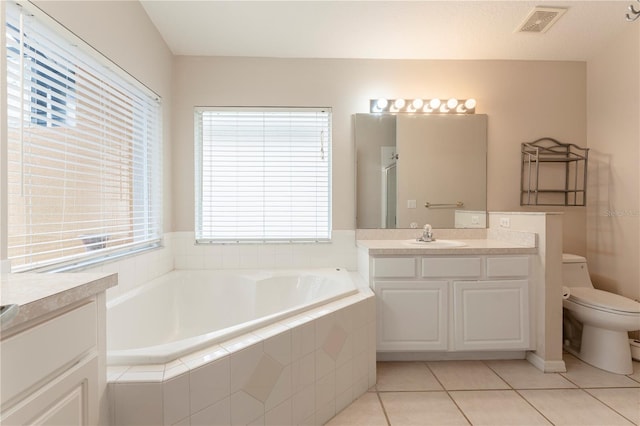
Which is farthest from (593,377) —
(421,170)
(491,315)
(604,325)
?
(421,170)

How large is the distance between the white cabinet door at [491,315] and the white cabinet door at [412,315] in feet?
0.35

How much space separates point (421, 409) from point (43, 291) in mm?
1734

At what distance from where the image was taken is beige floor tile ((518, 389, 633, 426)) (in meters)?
1.55

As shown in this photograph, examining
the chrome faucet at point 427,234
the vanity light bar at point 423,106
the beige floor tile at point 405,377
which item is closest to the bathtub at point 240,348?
the beige floor tile at point 405,377

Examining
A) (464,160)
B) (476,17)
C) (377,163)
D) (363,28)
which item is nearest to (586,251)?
(464,160)

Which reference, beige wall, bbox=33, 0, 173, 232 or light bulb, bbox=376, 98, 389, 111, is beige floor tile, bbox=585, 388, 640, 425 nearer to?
light bulb, bbox=376, 98, 389, 111

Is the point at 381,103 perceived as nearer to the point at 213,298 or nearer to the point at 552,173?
the point at 552,173

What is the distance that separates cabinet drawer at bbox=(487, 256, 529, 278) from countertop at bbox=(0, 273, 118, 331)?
6.99 feet

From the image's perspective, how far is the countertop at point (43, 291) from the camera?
0.64 meters

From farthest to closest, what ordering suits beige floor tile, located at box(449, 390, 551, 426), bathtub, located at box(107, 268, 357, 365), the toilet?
1. the toilet
2. bathtub, located at box(107, 268, 357, 365)
3. beige floor tile, located at box(449, 390, 551, 426)

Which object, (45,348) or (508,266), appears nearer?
(45,348)

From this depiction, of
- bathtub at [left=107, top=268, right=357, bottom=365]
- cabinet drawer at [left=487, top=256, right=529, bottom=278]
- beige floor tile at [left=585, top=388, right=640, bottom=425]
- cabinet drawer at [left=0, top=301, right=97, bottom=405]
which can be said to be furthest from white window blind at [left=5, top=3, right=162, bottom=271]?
beige floor tile at [left=585, top=388, right=640, bottom=425]

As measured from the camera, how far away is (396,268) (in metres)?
2.06

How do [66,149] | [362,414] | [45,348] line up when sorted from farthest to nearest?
[362,414]
[66,149]
[45,348]
